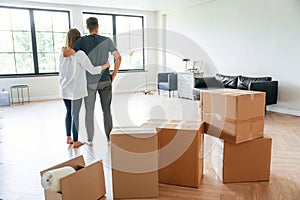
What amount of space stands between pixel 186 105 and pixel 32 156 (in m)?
3.56

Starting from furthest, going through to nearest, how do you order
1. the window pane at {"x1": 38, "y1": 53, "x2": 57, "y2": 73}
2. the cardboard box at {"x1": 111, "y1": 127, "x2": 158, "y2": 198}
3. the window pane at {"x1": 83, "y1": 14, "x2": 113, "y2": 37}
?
the window pane at {"x1": 83, "y1": 14, "x2": 113, "y2": 37}
the window pane at {"x1": 38, "y1": 53, "x2": 57, "y2": 73}
the cardboard box at {"x1": 111, "y1": 127, "x2": 158, "y2": 198}

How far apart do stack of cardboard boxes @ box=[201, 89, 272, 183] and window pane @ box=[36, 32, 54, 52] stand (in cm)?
593

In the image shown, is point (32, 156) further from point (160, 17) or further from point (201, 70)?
point (160, 17)

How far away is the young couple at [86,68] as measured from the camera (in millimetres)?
2812

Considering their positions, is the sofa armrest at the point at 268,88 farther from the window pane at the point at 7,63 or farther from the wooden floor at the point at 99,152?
the window pane at the point at 7,63

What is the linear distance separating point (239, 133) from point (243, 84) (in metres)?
3.40

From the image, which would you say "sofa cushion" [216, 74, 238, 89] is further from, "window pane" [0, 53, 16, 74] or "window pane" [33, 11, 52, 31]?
"window pane" [0, 53, 16, 74]

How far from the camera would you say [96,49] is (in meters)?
2.86

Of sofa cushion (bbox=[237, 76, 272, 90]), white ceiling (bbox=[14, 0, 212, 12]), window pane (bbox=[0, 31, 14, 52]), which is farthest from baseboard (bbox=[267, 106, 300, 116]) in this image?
window pane (bbox=[0, 31, 14, 52])

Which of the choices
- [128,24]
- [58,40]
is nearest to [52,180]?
[58,40]

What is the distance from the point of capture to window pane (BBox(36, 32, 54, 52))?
685 centimetres

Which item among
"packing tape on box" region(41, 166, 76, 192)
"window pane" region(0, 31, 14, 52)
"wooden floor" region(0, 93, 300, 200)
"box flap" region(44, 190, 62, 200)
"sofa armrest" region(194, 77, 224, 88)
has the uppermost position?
"window pane" region(0, 31, 14, 52)

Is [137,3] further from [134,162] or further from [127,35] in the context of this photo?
[134,162]

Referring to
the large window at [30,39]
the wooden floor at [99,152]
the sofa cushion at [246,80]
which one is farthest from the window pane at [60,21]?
the sofa cushion at [246,80]
